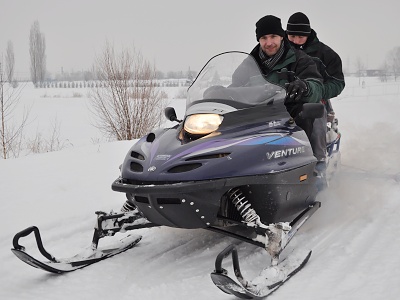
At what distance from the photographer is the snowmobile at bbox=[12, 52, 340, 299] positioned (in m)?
2.97

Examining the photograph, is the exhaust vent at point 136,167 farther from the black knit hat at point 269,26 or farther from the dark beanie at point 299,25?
the dark beanie at point 299,25

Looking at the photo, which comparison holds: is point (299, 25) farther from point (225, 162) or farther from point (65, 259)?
point (65, 259)

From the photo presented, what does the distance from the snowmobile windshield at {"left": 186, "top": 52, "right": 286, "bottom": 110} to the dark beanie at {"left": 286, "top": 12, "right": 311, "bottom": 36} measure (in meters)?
1.84

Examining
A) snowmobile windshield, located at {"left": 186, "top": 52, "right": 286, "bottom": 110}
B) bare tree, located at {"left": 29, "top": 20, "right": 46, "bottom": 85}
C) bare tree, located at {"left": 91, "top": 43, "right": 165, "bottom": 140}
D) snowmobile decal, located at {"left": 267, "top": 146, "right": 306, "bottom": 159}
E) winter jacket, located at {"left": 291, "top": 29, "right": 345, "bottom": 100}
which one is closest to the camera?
snowmobile decal, located at {"left": 267, "top": 146, "right": 306, "bottom": 159}

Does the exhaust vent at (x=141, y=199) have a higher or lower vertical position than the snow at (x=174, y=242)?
higher

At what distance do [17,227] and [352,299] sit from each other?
9.48 ft

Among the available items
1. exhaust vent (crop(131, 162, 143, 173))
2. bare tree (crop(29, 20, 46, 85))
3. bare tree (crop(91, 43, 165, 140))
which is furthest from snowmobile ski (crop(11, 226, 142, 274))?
bare tree (crop(29, 20, 46, 85))

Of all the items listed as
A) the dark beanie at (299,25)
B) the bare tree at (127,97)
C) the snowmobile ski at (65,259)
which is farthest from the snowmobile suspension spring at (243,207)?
the bare tree at (127,97)

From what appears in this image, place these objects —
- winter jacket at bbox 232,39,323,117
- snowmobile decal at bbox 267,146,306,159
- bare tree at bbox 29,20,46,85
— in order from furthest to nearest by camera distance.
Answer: bare tree at bbox 29,20,46,85, winter jacket at bbox 232,39,323,117, snowmobile decal at bbox 267,146,306,159

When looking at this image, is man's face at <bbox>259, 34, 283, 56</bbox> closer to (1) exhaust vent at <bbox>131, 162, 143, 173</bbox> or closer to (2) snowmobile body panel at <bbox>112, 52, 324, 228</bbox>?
(2) snowmobile body panel at <bbox>112, 52, 324, 228</bbox>

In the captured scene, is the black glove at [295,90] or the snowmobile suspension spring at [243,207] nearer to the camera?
the snowmobile suspension spring at [243,207]

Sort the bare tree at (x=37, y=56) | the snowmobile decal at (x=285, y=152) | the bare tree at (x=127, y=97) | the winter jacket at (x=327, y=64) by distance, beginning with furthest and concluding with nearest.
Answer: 1. the bare tree at (x=37, y=56)
2. the bare tree at (x=127, y=97)
3. the winter jacket at (x=327, y=64)
4. the snowmobile decal at (x=285, y=152)

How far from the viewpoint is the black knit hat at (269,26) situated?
4.04 meters

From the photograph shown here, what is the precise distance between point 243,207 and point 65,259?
1309mm
